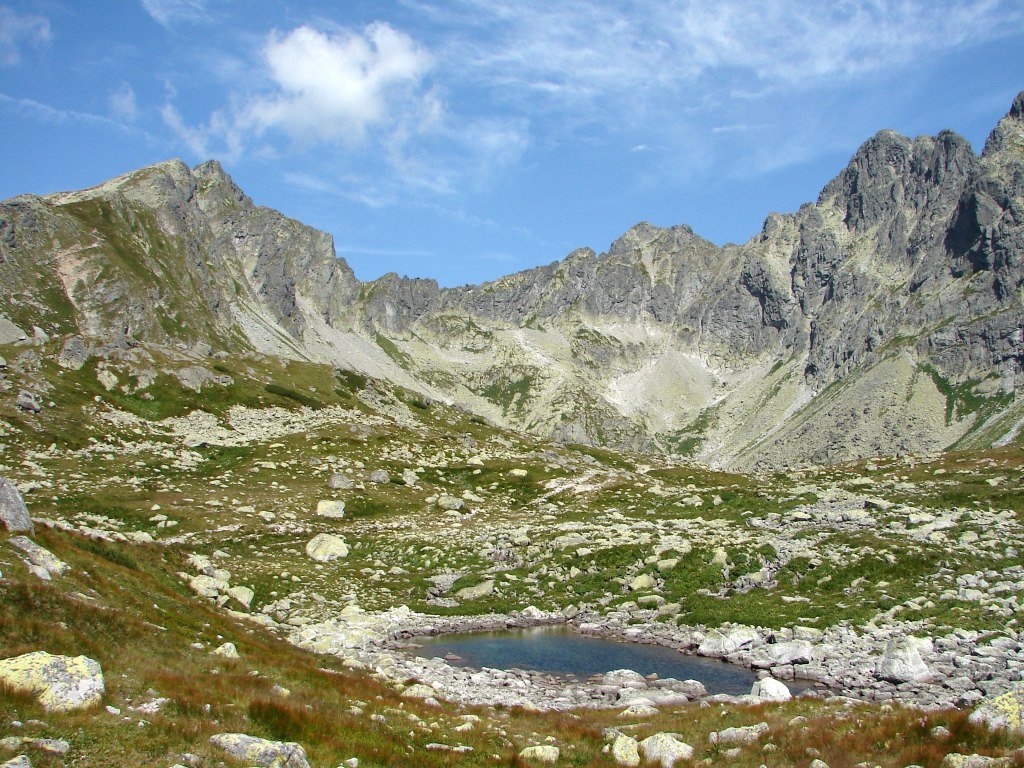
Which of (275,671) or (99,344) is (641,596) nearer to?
(275,671)

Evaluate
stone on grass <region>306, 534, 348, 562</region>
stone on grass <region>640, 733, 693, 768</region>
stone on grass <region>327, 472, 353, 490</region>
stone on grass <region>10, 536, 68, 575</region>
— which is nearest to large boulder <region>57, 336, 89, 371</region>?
stone on grass <region>327, 472, 353, 490</region>

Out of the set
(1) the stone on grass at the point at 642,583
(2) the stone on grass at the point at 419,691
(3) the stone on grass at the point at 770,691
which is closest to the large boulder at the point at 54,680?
(2) the stone on grass at the point at 419,691

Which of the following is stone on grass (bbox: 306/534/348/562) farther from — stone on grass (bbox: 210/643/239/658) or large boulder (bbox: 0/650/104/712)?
large boulder (bbox: 0/650/104/712)

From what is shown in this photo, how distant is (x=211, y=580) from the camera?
95.9ft

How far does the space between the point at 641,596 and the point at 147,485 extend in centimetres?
4203

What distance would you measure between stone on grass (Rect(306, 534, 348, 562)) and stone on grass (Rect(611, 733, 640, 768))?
3071 centimetres

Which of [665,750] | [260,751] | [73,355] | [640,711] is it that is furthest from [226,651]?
[73,355]

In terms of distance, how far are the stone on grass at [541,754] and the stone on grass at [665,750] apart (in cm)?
220

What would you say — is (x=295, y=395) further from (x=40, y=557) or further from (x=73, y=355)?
(x=40, y=557)

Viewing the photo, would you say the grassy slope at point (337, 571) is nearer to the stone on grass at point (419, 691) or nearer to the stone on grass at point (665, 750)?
the stone on grass at point (665, 750)

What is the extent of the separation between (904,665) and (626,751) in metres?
13.7

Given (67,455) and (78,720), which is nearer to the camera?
(78,720)

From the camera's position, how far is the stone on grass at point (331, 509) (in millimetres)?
52438

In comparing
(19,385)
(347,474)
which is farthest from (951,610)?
(19,385)
